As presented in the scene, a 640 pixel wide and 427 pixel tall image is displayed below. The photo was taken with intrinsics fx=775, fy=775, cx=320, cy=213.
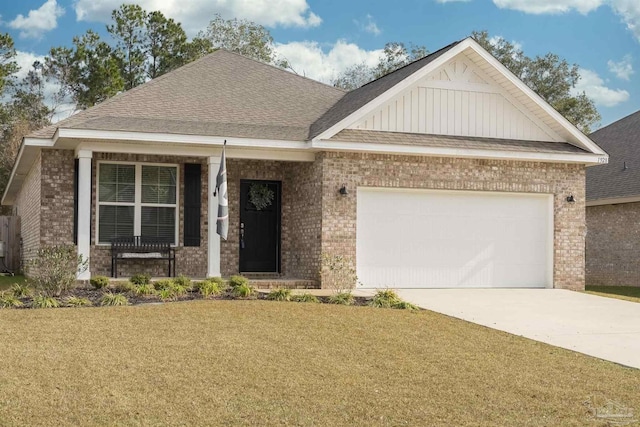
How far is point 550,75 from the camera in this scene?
4269 centimetres

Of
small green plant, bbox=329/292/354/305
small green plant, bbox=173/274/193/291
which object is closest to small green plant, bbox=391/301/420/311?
small green plant, bbox=329/292/354/305

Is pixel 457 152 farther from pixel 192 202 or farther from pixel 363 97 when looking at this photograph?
pixel 192 202

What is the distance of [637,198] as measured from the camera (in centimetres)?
2056

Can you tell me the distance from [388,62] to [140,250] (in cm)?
2804

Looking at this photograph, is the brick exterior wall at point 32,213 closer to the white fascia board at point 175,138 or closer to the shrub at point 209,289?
the white fascia board at point 175,138

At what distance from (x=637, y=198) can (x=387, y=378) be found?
1533cm

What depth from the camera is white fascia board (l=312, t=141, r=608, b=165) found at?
1540 centimetres

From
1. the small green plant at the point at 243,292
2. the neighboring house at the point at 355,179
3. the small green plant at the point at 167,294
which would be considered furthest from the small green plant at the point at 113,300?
the neighboring house at the point at 355,179

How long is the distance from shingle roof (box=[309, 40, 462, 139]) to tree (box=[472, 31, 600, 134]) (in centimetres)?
2621

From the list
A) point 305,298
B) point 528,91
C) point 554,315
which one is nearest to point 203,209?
point 305,298

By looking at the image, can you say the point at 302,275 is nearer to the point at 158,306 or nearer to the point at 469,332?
the point at 158,306

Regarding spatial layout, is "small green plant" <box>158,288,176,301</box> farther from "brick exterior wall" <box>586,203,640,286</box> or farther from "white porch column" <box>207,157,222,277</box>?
"brick exterior wall" <box>586,203,640,286</box>

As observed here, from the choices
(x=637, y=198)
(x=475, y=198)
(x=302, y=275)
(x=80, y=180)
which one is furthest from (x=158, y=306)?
(x=637, y=198)

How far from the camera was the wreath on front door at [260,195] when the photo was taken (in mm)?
→ 17516
